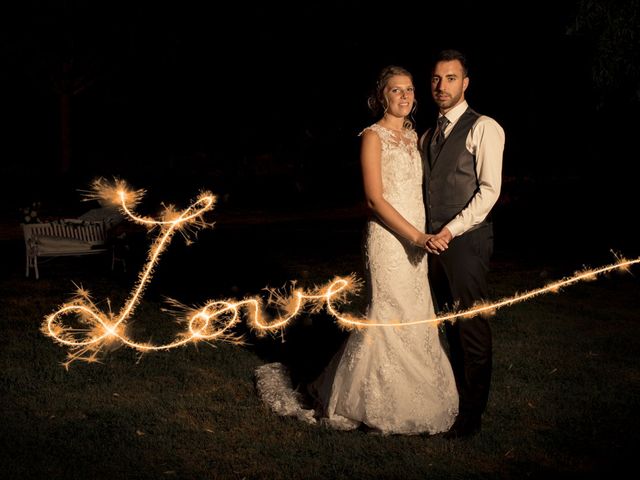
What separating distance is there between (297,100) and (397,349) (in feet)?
89.4

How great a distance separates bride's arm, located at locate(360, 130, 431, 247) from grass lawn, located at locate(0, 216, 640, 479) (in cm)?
143

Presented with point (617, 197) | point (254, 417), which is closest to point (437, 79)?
point (254, 417)

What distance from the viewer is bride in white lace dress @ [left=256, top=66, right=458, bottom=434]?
516 centimetres

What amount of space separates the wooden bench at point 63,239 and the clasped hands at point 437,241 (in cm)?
734

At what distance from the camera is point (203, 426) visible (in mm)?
5625

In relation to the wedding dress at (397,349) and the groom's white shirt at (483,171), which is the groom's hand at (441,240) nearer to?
the groom's white shirt at (483,171)

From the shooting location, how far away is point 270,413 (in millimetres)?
5855

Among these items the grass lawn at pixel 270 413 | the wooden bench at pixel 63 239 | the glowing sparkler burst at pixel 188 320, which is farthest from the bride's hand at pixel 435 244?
the wooden bench at pixel 63 239

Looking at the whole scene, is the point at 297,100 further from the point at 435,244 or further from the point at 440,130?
the point at 435,244

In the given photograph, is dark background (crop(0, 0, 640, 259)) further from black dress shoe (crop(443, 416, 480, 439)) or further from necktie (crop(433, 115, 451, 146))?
black dress shoe (crop(443, 416, 480, 439))

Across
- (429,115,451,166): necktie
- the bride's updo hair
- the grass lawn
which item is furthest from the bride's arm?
the grass lawn

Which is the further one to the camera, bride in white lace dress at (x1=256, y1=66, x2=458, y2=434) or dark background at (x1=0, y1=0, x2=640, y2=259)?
dark background at (x1=0, y1=0, x2=640, y2=259)

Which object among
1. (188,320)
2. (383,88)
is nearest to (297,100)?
(188,320)

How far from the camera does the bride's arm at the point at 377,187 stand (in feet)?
Answer: 16.8
